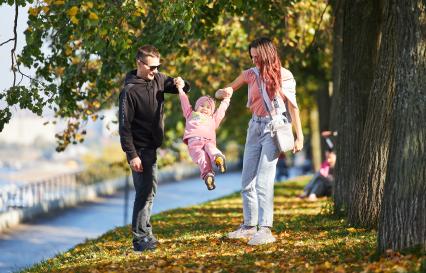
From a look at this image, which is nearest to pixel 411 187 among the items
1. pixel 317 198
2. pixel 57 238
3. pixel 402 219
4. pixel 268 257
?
pixel 402 219

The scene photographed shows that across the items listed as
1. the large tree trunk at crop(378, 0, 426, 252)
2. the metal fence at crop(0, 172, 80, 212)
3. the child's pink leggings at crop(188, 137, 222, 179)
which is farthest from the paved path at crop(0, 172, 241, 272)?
the large tree trunk at crop(378, 0, 426, 252)

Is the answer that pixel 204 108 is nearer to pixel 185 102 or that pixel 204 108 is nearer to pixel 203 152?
pixel 185 102

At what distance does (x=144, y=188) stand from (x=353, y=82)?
4.54m

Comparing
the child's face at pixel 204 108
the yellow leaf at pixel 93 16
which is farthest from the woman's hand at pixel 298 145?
the yellow leaf at pixel 93 16

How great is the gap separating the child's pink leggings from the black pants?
0.44m

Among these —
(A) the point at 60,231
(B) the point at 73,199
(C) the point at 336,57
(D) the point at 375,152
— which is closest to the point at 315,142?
(B) the point at 73,199

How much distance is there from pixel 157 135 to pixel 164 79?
1.97ft

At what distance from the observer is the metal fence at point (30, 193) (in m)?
29.9

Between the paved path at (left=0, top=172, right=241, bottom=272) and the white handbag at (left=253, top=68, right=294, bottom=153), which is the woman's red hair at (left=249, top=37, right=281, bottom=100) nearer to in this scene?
the white handbag at (left=253, top=68, right=294, bottom=153)

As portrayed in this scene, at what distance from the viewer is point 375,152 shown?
10.7m

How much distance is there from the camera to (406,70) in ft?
26.1

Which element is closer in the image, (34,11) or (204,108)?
(204,108)

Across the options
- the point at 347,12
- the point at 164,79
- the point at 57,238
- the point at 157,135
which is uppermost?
the point at 347,12

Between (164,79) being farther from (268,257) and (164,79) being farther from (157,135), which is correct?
(268,257)
